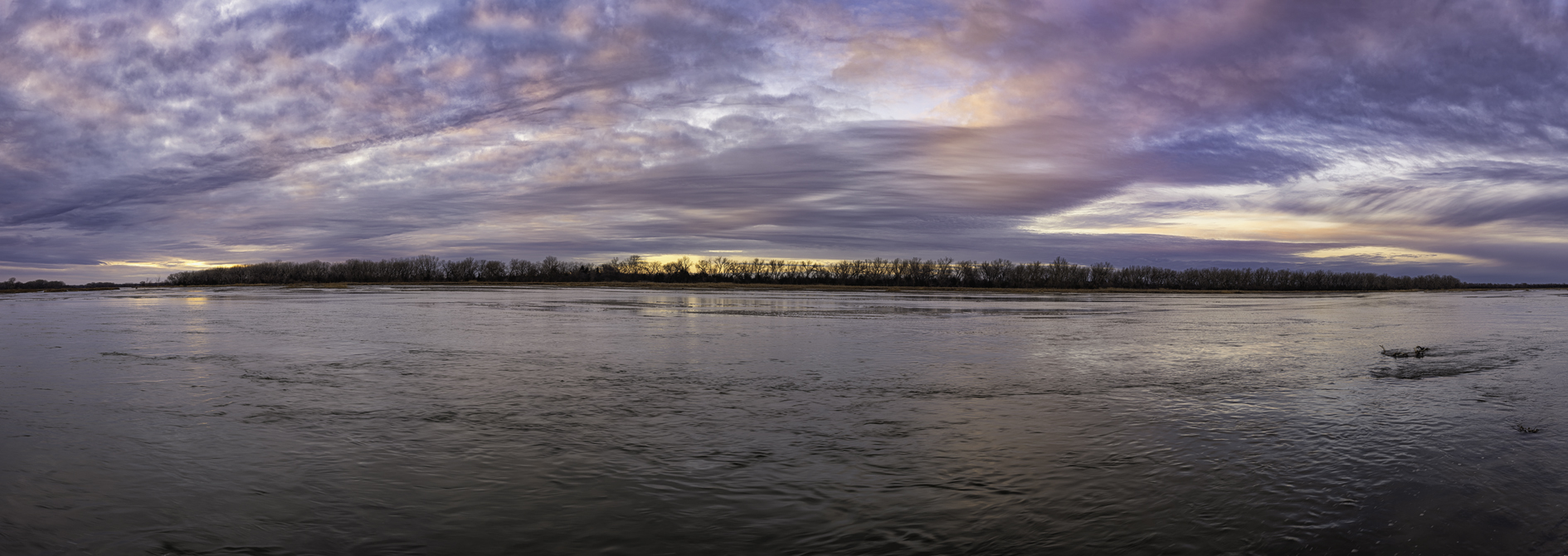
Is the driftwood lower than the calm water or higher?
higher

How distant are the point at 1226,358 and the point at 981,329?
795 cm

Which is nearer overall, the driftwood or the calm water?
the calm water

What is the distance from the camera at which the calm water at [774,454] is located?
15.4 feet

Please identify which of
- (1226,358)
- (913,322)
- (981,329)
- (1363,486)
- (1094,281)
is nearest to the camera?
(1363,486)

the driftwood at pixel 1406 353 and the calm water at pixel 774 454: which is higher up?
the driftwood at pixel 1406 353

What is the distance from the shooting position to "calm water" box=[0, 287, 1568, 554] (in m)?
4.70

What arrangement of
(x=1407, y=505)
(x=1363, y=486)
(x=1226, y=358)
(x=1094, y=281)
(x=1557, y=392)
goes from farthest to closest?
1. (x=1094, y=281)
2. (x=1226, y=358)
3. (x=1557, y=392)
4. (x=1363, y=486)
5. (x=1407, y=505)

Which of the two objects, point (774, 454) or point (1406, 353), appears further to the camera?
point (1406, 353)

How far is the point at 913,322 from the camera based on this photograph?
24562mm

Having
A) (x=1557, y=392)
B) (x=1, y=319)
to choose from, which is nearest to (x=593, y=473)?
(x=1557, y=392)

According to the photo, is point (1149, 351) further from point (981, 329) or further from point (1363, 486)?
point (1363, 486)

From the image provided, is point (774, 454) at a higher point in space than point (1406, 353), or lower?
lower

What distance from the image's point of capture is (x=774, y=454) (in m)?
6.61

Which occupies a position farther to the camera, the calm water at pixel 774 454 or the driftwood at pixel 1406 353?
the driftwood at pixel 1406 353
